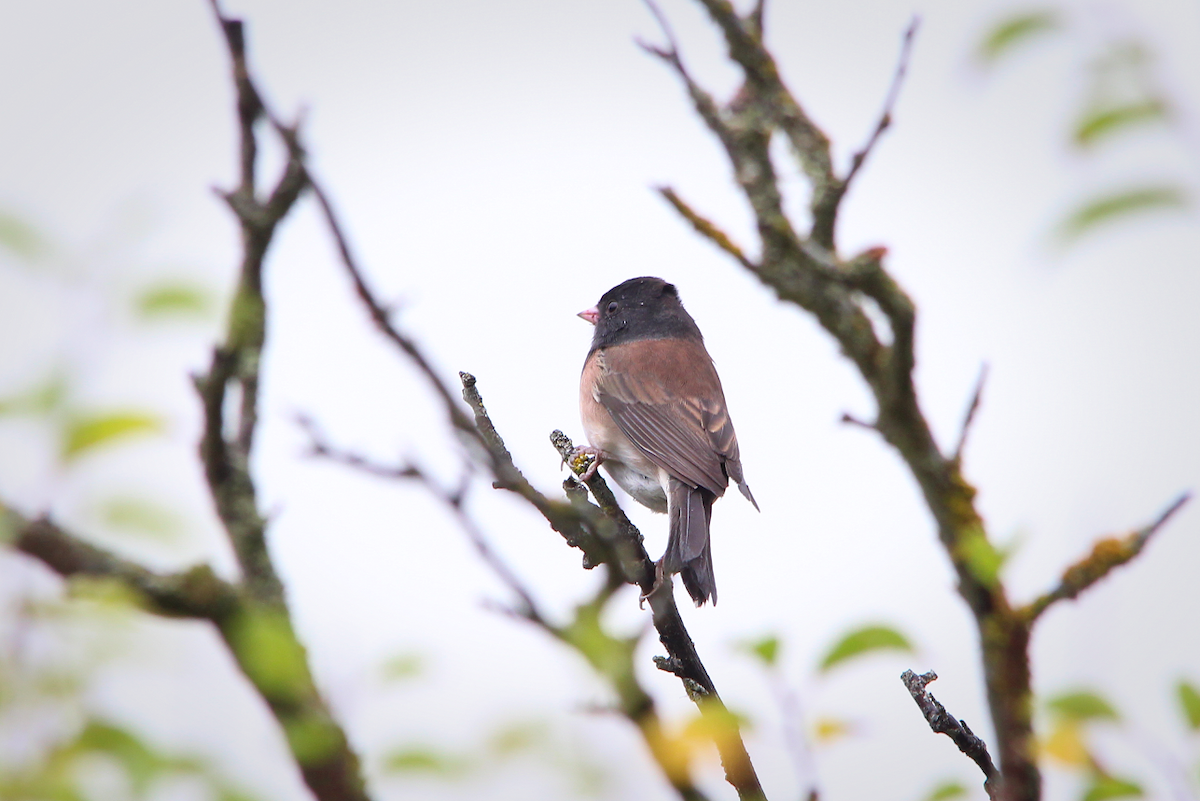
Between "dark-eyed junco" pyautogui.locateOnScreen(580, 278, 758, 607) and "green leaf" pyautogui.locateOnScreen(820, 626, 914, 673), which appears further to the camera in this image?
"dark-eyed junco" pyautogui.locateOnScreen(580, 278, 758, 607)

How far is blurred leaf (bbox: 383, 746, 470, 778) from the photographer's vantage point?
968 millimetres

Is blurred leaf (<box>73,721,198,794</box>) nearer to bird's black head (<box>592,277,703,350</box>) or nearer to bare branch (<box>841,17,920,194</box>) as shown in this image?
bare branch (<box>841,17,920,194</box>)

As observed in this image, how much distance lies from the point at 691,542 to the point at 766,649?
7.57ft

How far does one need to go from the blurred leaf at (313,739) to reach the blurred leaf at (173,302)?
0.39 meters

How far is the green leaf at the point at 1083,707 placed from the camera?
88 centimetres

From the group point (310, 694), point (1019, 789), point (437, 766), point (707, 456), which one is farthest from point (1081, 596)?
point (707, 456)

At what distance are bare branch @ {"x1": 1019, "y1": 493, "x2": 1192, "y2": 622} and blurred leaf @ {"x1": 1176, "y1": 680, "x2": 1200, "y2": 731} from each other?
202mm

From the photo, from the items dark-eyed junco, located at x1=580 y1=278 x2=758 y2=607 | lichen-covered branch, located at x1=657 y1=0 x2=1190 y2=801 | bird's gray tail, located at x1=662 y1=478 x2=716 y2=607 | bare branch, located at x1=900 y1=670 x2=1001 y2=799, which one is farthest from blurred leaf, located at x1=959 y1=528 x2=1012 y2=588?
dark-eyed junco, located at x1=580 y1=278 x2=758 y2=607

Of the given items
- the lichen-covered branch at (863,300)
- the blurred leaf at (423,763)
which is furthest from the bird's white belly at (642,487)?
the blurred leaf at (423,763)

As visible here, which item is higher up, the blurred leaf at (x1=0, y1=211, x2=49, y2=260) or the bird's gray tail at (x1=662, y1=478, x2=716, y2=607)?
the bird's gray tail at (x1=662, y1=478, x2=716, y2=607)

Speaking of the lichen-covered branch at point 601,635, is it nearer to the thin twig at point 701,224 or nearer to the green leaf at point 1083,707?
the green leaf at point 1083,707

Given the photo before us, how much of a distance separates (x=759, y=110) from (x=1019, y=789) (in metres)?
1.59

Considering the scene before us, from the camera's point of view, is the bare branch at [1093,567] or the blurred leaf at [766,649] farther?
the blurred leaf at [766,649]

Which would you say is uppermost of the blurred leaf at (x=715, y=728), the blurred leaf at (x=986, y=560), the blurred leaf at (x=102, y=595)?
the blurred leaf at (x=986, y=560)
